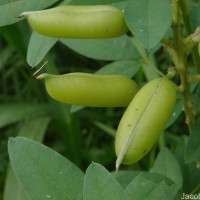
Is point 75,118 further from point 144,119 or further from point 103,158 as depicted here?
point 144,119

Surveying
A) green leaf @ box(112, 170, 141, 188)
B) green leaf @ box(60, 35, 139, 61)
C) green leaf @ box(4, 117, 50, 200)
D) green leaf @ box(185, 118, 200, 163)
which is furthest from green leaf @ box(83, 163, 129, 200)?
green leaf @ box(4, 117, 50, 200)

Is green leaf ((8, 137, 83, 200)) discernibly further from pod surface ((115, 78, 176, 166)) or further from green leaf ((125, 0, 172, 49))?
green leaf ((125, 0, 172, 49))

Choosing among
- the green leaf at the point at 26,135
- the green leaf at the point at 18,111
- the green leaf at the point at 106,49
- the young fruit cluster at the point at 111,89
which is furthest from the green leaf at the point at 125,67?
the green leaf at the point at 18,111

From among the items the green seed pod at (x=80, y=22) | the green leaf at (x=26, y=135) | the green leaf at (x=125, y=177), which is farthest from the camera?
the green leaf at (x=26, y=135)

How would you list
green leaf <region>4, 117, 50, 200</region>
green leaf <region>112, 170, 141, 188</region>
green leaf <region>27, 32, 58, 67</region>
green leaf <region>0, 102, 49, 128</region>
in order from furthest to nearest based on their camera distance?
green leaf <region>0, 102, 49, 128</region>
green leaf <region>4, 117, 50, 200</region>
green leaf <region>112, 170, 141, 188</region>
green leaf <region>27, 32, 58, 67</region>

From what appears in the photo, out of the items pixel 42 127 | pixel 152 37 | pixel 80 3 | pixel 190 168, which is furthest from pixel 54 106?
pixel 152 37

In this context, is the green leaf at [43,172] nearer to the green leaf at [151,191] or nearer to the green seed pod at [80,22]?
the green leaf at [151,191]

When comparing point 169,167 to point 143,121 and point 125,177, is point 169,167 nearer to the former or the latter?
point 125,177
